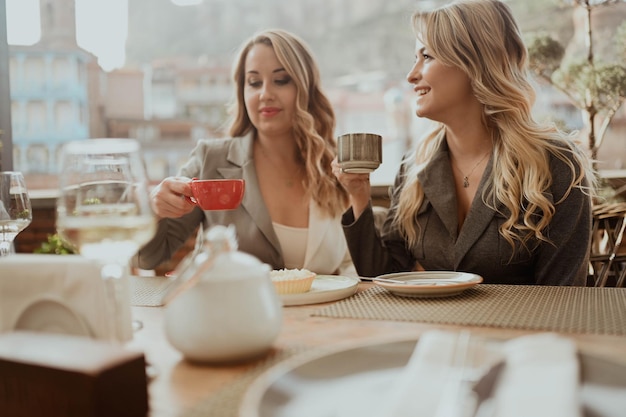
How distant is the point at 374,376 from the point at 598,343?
0.34m

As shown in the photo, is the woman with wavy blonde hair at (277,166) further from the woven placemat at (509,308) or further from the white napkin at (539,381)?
the white napkin at (539,381)

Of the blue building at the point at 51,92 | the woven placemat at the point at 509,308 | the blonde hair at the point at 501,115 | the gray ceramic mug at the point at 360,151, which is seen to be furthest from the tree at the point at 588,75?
the blue building at the point at 51,92

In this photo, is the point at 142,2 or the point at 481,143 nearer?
the point at 481,143

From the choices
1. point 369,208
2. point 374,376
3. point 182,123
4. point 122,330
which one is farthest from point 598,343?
point 182,123

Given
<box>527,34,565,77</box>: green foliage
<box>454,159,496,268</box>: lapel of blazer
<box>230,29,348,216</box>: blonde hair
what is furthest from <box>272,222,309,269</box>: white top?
<box>527,34,565,77</box>: green foliage

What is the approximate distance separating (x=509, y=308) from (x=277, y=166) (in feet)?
4.76

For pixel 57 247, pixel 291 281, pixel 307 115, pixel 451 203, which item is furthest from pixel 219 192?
pixel 57 247

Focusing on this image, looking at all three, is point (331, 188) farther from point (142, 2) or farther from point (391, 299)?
point (142, 2)

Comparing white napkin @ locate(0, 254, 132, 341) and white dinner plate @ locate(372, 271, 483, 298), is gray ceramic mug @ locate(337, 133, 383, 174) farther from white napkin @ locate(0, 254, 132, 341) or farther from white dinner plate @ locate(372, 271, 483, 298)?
white napkin @ locate(0, 254, 132, 341)

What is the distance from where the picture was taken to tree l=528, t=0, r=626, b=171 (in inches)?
118

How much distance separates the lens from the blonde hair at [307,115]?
2.25 metres

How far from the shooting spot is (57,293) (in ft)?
2.34

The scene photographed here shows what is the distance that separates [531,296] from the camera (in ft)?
3.76

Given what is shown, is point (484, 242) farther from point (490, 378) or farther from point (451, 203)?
point (490, 378)
